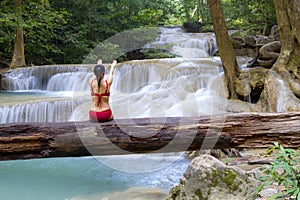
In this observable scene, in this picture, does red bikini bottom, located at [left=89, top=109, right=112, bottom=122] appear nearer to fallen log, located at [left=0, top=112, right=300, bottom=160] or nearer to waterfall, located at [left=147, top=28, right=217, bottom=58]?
fallen log, located at [left=0, top=112, right=300, bottom=160]

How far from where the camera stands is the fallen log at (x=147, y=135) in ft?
9.45

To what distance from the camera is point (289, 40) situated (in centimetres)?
730

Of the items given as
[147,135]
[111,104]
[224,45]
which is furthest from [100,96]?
[224,45]

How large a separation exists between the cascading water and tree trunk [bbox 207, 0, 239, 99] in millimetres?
445

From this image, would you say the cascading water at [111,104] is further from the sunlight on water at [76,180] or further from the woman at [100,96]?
the woman at [100,96]

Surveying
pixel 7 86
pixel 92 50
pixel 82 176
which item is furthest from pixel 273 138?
pixel 92 50

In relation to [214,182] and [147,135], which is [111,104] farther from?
[214,182]

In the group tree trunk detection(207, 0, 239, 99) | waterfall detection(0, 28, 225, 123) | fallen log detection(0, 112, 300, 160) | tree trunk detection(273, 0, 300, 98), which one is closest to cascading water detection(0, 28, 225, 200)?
waterfall detection(0, 28, 225, 123)

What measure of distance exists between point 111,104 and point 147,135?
204 inches

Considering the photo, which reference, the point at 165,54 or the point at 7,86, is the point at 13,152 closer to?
the point at 7,86

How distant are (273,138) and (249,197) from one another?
90cm

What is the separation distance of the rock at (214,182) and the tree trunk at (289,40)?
16.6 ft

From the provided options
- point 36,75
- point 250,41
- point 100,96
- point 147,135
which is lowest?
point 147,135

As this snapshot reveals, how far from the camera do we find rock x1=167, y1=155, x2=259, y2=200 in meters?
2.45
